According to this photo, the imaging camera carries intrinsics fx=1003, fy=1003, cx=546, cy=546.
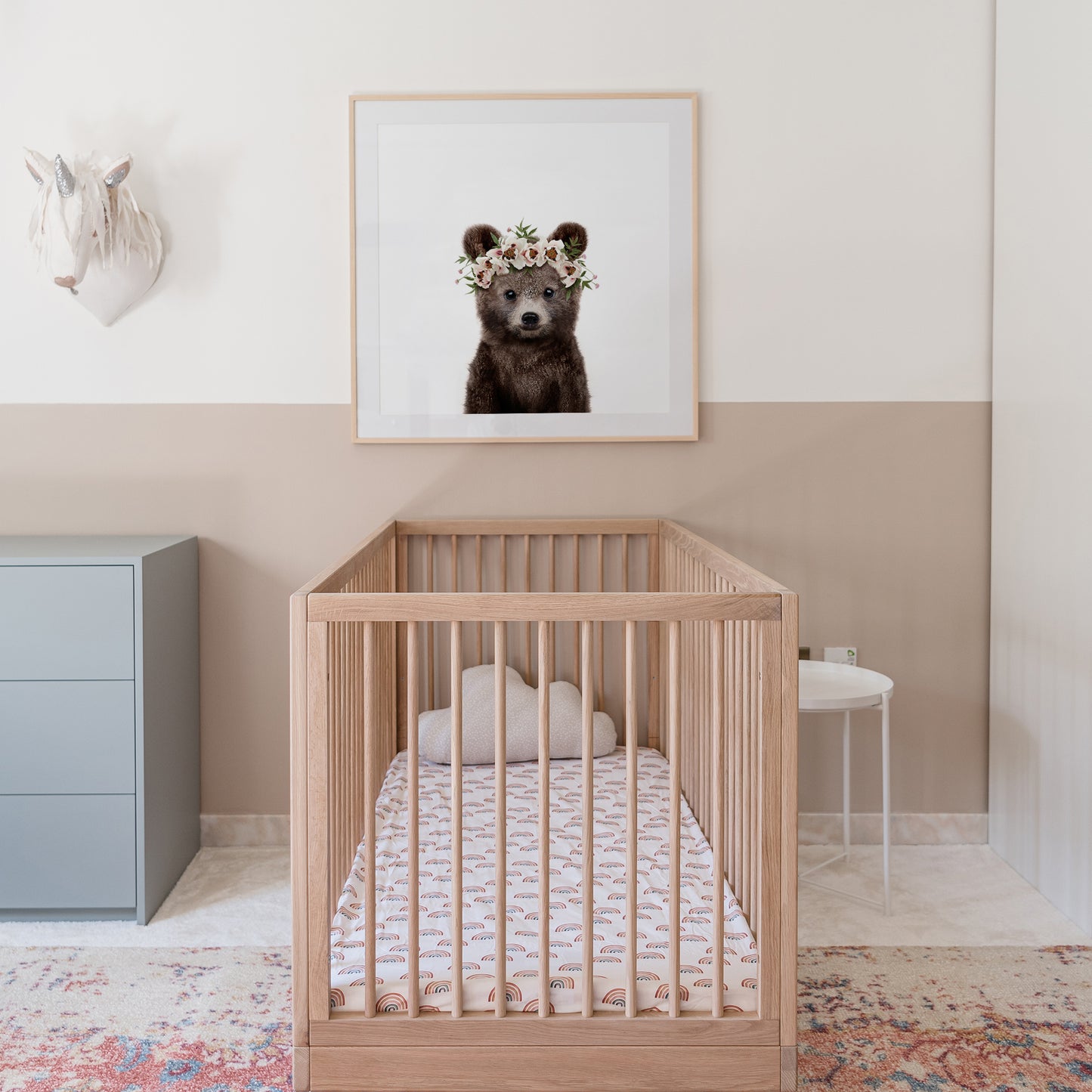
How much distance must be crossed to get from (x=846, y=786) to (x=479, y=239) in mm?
1594

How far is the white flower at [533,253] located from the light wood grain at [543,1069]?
5.83ft

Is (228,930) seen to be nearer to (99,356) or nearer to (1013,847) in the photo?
(99,356)

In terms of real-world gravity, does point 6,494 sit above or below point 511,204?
below

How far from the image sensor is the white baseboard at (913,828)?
8.48 ft

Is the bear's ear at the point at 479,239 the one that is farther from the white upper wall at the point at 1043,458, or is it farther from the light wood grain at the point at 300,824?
the light wood grain at the point at 300,824

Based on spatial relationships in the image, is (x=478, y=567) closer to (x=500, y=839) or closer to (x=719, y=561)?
(x=719, y=561)

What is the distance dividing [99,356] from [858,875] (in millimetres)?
2244

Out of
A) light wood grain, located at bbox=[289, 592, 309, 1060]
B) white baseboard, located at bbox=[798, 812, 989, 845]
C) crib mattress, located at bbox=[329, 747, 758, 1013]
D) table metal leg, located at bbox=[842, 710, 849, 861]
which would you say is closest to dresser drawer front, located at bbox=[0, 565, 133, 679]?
crib mattress, located at bbox=[329, 747, 758, 1013]

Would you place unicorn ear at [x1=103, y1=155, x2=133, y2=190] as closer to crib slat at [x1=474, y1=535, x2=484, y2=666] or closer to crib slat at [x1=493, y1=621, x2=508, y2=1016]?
crib slat at [x1=474, y1=535, x2=484, y2=666]

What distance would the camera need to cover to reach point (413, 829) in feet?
4.54

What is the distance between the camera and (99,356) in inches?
98.4

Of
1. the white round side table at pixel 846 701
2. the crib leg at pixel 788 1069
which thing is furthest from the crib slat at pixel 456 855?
the white round side table at pixel 846 701

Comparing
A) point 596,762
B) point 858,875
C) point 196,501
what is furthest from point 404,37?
point 858,875

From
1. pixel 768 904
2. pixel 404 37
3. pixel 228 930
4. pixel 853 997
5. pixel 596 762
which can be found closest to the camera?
pixel 768 904
